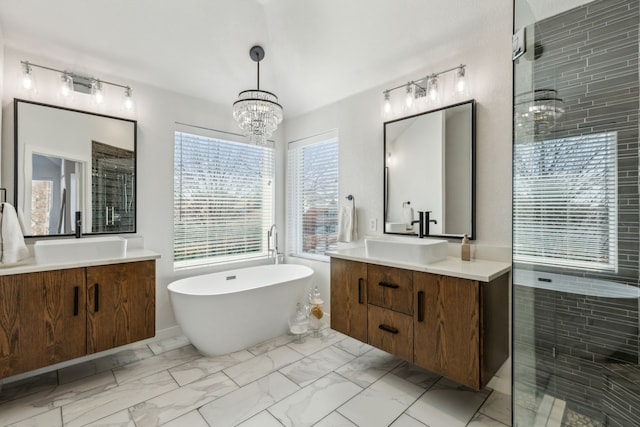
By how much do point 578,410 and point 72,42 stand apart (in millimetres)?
4036

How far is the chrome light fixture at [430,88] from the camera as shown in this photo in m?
2.14

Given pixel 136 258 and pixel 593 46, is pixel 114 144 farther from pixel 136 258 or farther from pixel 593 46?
pixel 593 46

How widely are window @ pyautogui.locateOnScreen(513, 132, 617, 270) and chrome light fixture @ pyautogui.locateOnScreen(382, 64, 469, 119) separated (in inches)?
33.3

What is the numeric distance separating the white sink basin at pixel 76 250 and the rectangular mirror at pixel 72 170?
32 cm

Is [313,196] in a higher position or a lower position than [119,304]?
higher

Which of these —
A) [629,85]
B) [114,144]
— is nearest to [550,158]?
[629,85]

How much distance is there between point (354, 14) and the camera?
2.25m

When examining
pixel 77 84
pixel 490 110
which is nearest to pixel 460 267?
pixel 490 110

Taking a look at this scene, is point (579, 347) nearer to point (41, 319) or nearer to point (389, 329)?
point (389, 329)

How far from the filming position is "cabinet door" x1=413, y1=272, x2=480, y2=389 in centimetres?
162

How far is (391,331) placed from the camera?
202 cm

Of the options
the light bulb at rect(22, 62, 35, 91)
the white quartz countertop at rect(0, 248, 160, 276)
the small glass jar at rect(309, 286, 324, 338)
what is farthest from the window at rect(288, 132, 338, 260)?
the light bulb at rect(22, 62, 35, 91)

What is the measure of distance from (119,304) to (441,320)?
2.24m

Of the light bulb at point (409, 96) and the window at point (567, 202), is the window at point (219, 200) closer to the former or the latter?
the light bulb at point (409, 96)
